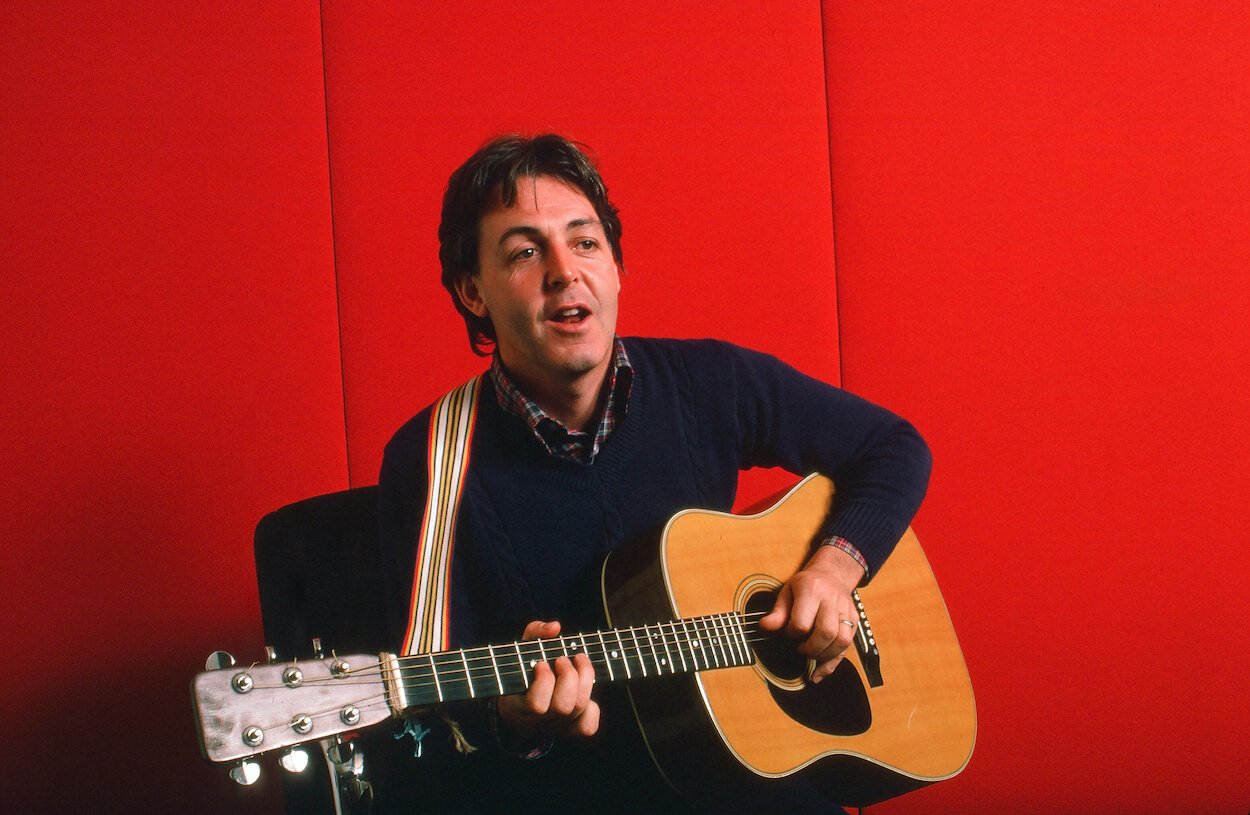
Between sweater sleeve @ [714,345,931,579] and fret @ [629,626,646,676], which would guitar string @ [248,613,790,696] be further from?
sweater sleeve @ [714,345,931,579]

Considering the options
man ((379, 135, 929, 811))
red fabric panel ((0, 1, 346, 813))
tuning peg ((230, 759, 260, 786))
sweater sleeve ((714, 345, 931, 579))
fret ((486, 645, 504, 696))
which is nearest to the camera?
tuning peg ((230, 759, 260, 786))

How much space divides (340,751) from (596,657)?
0.34 meters

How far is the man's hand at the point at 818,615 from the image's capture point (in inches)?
51.1

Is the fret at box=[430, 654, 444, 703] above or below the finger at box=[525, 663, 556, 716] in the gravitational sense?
above

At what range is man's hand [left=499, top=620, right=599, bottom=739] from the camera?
3.48 feet

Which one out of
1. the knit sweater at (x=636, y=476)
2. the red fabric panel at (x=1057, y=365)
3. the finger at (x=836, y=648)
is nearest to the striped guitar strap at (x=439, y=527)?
the knit sweater at (x=636, y=476)

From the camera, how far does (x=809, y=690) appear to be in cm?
135

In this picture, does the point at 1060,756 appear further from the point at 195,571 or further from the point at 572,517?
the point at 195,571

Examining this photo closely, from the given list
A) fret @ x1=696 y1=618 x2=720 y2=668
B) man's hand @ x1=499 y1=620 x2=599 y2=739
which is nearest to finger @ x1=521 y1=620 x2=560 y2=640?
man's hand @ x1=499 y1=620 x2=599 y2=739

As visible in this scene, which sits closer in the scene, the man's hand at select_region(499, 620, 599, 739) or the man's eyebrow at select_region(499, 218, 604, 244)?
the man's hand at select_region(499, 620, 599, 739)

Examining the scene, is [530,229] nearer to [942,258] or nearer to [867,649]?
[867,649]

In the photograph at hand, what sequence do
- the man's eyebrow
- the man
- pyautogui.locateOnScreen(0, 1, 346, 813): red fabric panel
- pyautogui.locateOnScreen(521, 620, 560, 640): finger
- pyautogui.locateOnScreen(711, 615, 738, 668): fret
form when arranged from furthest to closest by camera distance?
pyautogui.locateOnScreen(0, 1, 346, 813): red fabric panel
the man's eyebrow
the man
pyautogui.locateOnScreen(711, 615, 738, 668): fret
pyautogui.locateOnScreen(521, 620, 560, 640): finger

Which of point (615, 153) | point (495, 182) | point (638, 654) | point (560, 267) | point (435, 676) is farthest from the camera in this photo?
point (615, 153)

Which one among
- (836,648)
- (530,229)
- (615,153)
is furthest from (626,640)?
(615,153)
